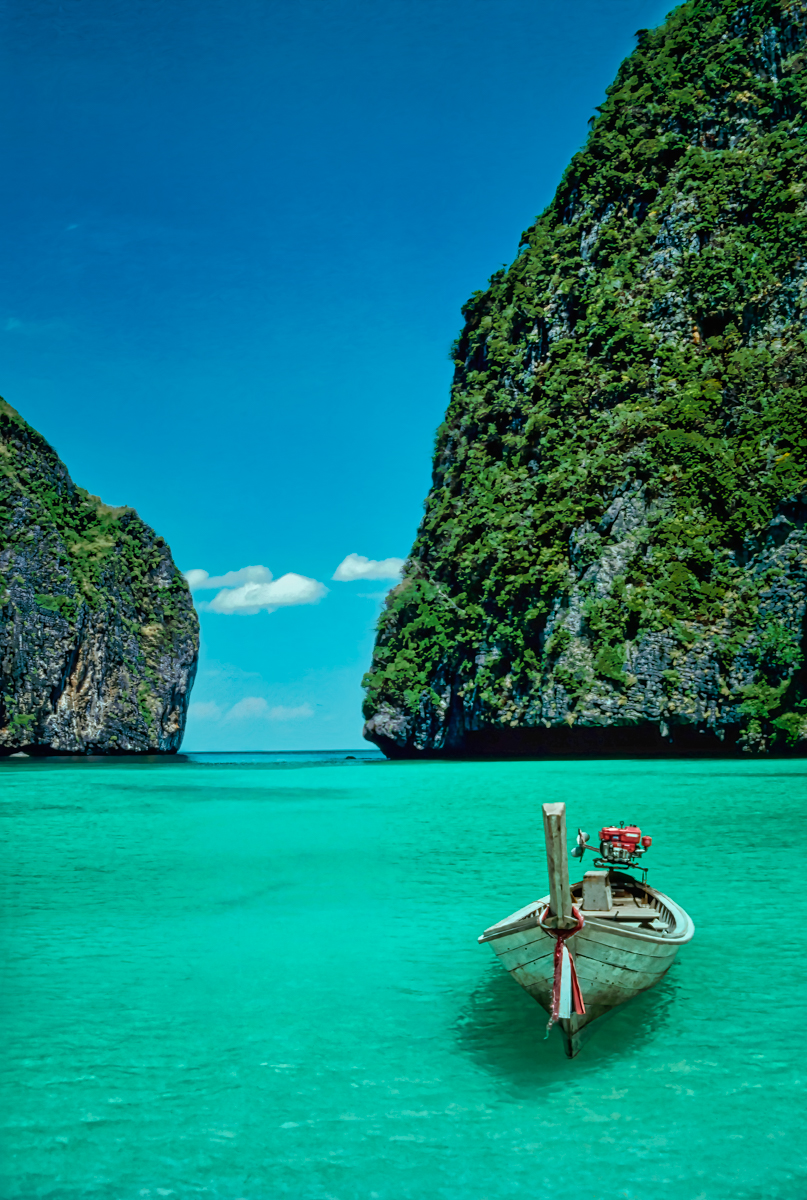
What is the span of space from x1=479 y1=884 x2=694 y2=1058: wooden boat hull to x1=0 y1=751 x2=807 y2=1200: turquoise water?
1.49 ft

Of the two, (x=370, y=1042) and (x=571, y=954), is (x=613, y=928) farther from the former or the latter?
(x=370, y=1042)

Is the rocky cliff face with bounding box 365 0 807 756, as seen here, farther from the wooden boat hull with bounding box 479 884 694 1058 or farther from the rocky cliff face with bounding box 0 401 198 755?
the wooden boat hull with bounding box 479 884 694 1058

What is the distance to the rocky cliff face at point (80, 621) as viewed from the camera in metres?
79.9

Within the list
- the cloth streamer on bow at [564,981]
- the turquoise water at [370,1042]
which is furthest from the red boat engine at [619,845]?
the cloth streamer on bow at [564,981]

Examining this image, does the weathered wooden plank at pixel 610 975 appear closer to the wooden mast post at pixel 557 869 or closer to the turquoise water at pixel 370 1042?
the wooden mast post at pixel 557 869

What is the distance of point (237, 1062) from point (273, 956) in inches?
142

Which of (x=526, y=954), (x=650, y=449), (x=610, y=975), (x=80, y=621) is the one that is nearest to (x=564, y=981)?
(x=526, y=954)

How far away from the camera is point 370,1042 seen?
9.06m

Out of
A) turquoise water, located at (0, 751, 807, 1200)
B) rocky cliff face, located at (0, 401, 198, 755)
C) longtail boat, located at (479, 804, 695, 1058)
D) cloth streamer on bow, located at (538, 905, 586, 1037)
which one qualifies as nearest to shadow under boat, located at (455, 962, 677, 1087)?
turquoise water, located at (0, 751, 807, 1200)

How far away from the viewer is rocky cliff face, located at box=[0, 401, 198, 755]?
262 feet

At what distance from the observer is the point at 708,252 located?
177ft

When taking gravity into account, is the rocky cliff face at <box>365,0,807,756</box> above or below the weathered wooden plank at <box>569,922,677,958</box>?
above

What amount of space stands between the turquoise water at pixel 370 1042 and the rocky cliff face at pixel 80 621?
65.5 meters

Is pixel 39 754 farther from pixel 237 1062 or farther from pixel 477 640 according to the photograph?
pixel 237 1062
